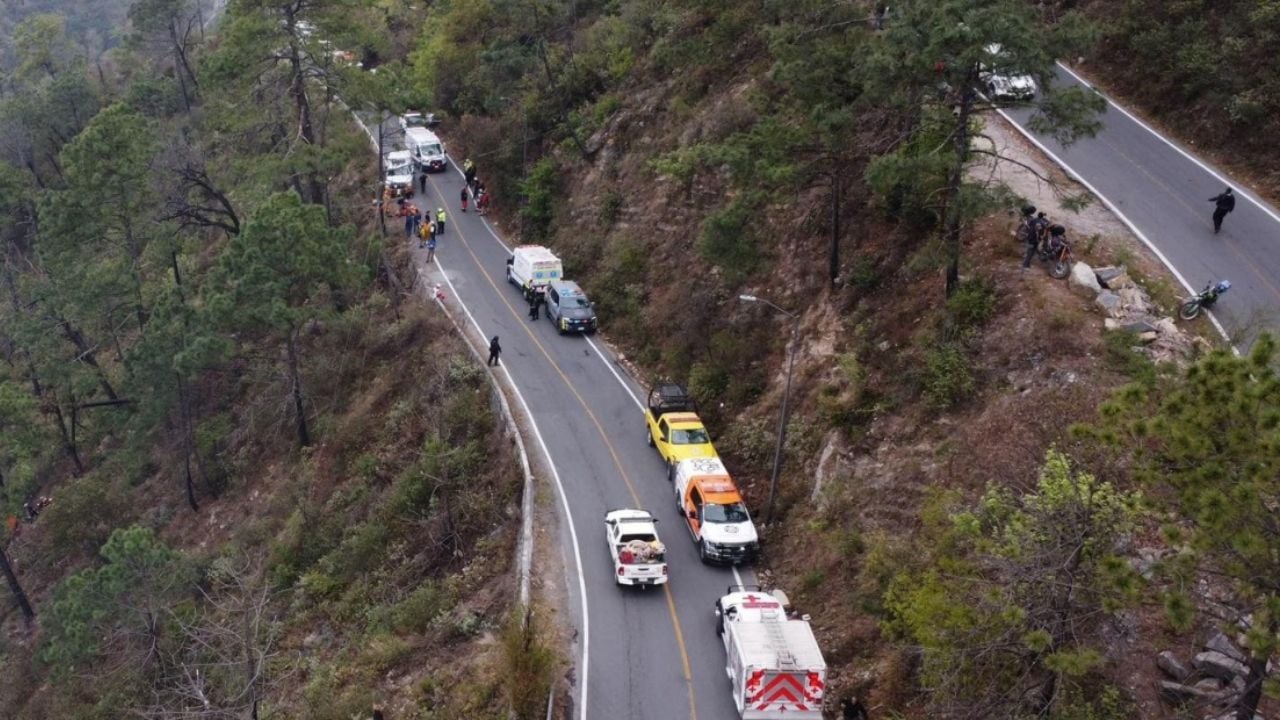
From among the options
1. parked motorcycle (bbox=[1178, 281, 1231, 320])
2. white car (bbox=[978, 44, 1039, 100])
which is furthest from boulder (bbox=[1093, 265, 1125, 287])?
white car (bbox=[978, 44, 1039, 100])

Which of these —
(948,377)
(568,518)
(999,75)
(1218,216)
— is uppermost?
(999,75)

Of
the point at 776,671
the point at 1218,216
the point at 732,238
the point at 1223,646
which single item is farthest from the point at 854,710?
the point at 1218,216

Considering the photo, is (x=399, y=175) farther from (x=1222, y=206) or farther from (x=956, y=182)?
(x=1222, y=206)

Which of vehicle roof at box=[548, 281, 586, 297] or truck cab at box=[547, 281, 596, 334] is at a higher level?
vehicle roof at box=[548, 281, 586, 297]

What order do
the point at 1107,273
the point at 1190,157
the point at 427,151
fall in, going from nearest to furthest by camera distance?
the point at 1107,273 → the point at 1190,157 → the point at 427,151

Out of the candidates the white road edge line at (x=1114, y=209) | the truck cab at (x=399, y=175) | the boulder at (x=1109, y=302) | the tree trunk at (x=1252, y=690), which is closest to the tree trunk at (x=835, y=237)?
the white road edge line at (x=1114, y=209)

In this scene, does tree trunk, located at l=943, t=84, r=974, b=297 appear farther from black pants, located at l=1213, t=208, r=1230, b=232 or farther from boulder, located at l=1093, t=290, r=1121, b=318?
black pants, located at l=1213, t=208, r=1230, b=232

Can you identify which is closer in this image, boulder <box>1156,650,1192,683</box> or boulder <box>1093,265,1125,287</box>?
boulder <box>1156,650,1192,683</box>

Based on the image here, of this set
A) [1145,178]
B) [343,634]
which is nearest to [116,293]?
[343,634]
